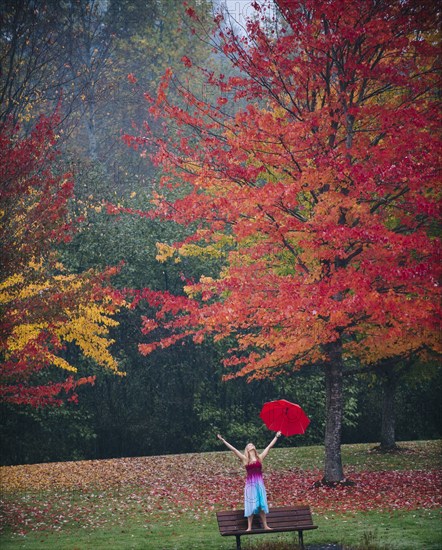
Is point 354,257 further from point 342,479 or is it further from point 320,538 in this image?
point 320,538

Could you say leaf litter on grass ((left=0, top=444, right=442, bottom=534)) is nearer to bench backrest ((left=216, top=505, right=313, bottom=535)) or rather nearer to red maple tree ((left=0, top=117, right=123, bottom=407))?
red maple tree ((left=0, top=117, right=123, bottom=407))

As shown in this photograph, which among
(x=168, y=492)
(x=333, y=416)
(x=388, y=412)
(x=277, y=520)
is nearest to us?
(x=277, y=520)

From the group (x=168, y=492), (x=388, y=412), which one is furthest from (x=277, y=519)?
(x=388, y=412)

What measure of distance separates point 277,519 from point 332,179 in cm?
691

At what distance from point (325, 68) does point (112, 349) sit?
1455cm

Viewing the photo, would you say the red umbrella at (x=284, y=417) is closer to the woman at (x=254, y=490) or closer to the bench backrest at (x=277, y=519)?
the woman at (x=254, y=490)

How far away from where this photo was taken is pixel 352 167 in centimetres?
1290

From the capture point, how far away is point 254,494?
918 cm

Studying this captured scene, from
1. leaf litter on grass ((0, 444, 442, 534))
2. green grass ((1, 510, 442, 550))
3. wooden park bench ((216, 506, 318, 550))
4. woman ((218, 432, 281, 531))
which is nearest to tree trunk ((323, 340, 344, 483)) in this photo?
leaf litter on grass ((0, 444, 442, 534))

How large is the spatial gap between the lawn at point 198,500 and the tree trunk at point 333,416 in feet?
1.89

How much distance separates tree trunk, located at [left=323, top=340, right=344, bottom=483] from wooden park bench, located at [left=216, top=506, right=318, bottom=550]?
224 inches

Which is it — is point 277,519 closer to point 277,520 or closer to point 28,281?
point 277,520

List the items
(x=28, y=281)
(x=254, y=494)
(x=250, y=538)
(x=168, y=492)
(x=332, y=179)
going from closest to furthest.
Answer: (x=254, y=494) → (x=250, y=538) → (x=332, y=179) → (x=28, y=281) → (x=168, y=492)

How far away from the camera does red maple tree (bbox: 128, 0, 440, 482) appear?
41.0 ft
